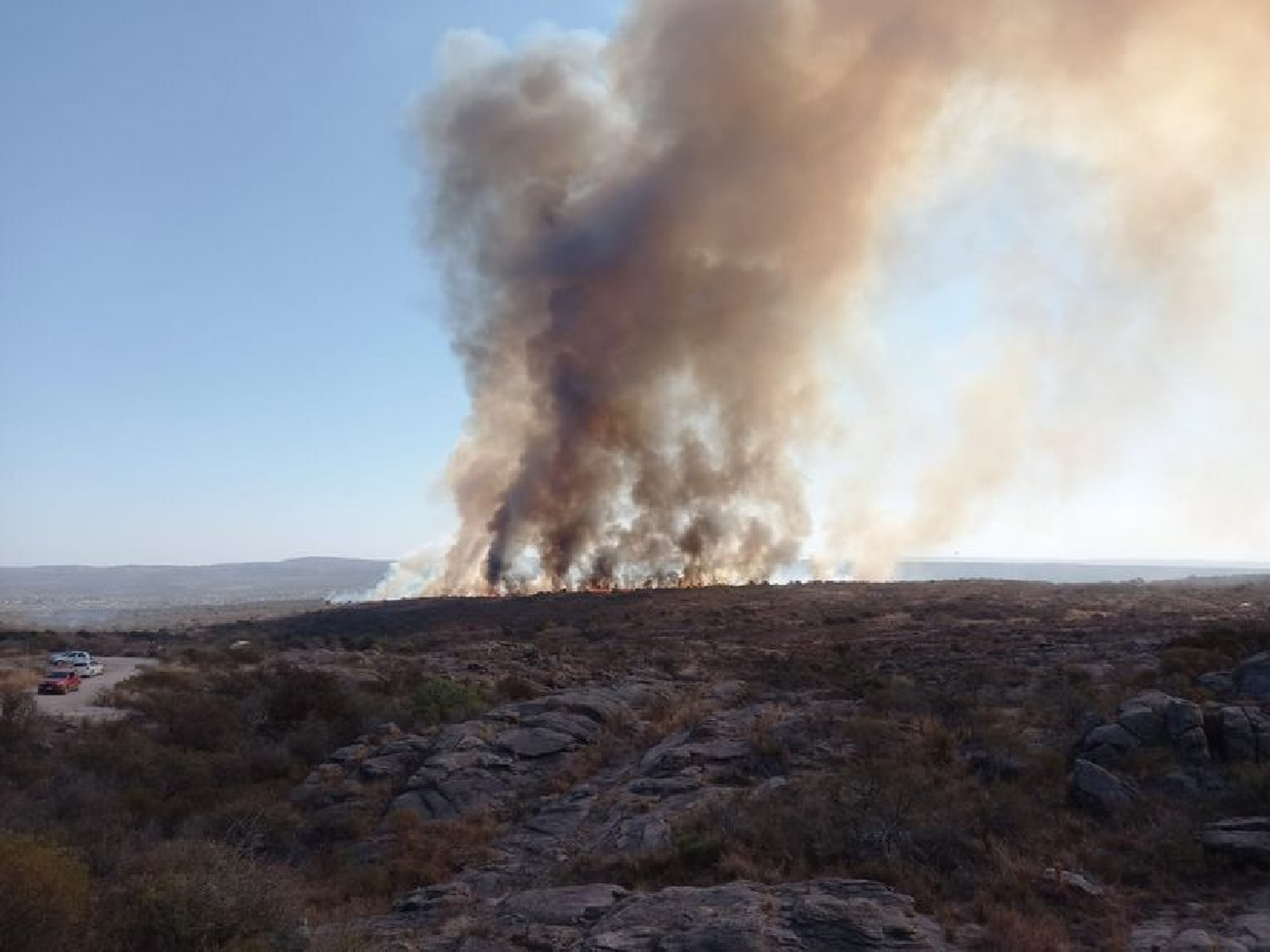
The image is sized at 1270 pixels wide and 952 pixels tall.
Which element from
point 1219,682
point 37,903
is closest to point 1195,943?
point 1219,682

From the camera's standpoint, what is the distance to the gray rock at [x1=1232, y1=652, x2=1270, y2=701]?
14213 millimetres

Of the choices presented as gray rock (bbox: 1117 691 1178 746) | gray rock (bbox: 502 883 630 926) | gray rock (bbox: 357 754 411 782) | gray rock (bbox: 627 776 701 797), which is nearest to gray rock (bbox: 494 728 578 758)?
gray rock (bbox: 357 754 411 782)

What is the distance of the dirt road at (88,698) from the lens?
2133cm

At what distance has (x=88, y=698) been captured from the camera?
24.5 m

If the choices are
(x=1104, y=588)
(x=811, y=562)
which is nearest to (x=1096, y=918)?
(x=1104, y=588)

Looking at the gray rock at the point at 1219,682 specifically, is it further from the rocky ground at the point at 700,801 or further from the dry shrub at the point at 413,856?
the dry shrub at the point at 413,856

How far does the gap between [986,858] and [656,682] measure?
14.9m

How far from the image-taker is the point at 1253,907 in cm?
833

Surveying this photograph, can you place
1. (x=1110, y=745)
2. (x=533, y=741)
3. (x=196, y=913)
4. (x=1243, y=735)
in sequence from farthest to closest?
(x=533, y=741) → (x=1110, y=745) → (x=1243, y=735) → (x=196, y=913)

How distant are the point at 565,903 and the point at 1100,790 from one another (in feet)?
23.9

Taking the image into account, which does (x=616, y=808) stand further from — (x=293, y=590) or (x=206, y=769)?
(x=293, y=590)

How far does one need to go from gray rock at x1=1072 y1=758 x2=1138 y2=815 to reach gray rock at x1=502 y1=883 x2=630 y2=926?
6.34 metres

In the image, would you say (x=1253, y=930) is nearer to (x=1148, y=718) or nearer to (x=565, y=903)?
(x=1148, y=718)

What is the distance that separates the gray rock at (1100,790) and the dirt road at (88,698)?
21390 millimetres
